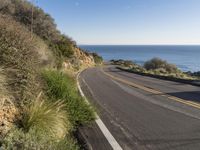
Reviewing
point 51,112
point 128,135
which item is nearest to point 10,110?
point 51,112

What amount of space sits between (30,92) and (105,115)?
3223 mm

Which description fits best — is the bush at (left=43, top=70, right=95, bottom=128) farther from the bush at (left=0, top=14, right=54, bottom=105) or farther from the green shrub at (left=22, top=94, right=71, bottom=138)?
the bush at (left=0, top=14, right=54, bottom=105)

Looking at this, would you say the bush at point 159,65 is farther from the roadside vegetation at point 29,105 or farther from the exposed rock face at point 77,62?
the roadside vegetation at point 29,105

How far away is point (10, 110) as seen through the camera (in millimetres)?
6285

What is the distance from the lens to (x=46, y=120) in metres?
6.51

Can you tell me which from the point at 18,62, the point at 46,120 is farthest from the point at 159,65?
the point at 46,120

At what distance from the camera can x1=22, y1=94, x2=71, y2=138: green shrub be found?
6238 millimetres

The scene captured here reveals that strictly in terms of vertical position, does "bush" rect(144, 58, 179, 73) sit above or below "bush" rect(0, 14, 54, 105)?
below

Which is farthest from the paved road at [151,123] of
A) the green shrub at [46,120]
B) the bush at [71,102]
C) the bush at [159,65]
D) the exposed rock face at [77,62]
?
the bush at [159,65]

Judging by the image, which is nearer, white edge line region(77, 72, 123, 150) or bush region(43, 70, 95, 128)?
white edge line region(77, 72, 123, 150)

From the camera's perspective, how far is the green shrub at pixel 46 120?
6.24 metres

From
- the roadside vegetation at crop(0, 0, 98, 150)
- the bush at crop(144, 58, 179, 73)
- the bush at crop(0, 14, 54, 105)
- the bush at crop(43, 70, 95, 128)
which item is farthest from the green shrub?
the bush at crop(144, 58, 179, 73)

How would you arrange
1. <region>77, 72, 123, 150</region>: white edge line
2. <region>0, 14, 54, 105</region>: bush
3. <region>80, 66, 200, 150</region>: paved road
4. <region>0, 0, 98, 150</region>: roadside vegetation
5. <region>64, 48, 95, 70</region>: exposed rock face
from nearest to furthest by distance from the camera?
<region>0, 0, 98, 150</region>: roadside vegetation, <region>77, 72, 123, 150</region>: white edge line, <region>80, 66, 200, 150</region>: paved road, <region>0, 14, 54, 105</region>: bush, <region>64, 48, 95, 70</region>: exposed rock face

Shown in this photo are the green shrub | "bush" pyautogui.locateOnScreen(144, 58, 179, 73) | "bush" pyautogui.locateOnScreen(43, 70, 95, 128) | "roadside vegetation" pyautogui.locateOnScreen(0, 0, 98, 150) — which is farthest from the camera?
"bush" pyautogui.locateOnScreen(144, 58, 179, 73)
